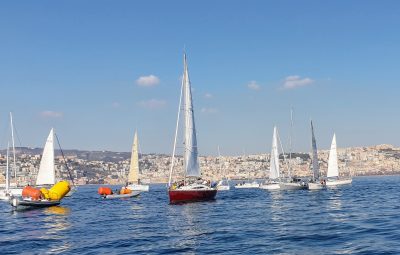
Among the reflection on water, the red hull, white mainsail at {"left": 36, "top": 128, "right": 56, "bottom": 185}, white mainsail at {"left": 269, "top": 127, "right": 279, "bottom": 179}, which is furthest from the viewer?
white mainsail at {"left": 269, "top": 127, "right": 279, "bottom": 179}

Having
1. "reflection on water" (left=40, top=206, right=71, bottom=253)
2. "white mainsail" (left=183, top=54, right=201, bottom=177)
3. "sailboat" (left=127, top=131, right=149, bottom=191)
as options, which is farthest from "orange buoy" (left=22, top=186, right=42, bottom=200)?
"sailboat" (left=127, top=131, right=149, bottom=191)

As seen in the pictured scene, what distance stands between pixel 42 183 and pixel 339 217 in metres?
57.4

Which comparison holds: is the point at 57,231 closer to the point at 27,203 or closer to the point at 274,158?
the point at 27,203

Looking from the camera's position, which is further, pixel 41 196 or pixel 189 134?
pixel 189 134

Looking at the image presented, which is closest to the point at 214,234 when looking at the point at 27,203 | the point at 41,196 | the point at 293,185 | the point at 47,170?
the point at 27,203

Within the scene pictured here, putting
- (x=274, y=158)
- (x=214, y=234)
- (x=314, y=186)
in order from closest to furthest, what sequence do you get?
(x=214, y=234) < (x=314, y=186) < (x=274, y=158)

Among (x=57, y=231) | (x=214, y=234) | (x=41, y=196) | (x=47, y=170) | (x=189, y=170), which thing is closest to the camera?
(x=214, y=234)

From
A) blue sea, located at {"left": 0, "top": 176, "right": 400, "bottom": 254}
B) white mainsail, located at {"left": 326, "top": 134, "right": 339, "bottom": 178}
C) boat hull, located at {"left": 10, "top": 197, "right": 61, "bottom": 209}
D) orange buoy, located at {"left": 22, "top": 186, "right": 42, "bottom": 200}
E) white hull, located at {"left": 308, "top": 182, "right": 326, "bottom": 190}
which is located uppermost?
white mainsail, located at {"left": 326, "top": 134, "right": 339, "bottom": 178}

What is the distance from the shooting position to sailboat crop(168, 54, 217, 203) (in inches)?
2229

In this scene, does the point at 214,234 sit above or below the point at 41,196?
below

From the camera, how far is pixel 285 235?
1111 inches

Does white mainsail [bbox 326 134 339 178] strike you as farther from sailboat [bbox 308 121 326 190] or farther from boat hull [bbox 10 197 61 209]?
boat hull [bbox 10 197 61 209]

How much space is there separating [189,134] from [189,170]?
468 cm

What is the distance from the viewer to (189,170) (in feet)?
196
